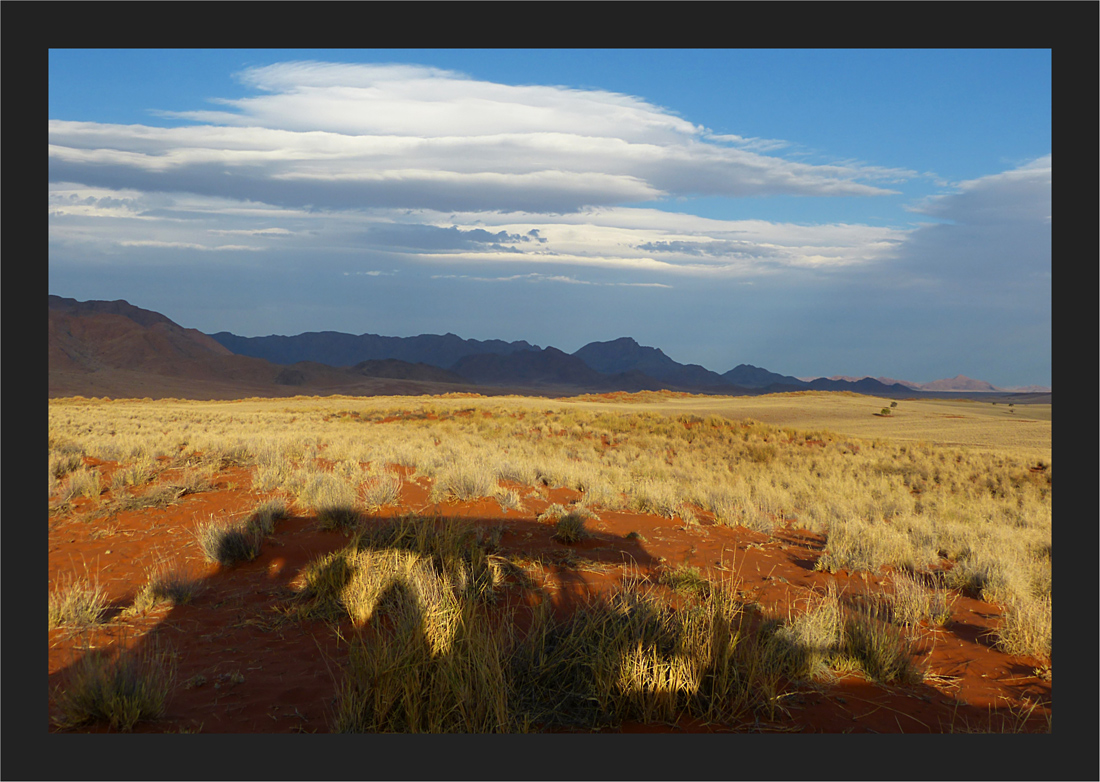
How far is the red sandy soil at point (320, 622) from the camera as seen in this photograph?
4.04m

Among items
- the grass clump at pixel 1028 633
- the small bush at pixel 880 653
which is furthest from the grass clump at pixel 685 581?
the grass clump at pixel 1028 633

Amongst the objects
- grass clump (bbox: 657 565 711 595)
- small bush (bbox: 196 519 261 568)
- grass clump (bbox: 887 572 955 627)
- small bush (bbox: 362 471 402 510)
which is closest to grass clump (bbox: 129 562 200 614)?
small bush (bbox: 196 519 261 568)

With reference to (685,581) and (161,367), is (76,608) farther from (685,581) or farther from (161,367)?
(161,367)

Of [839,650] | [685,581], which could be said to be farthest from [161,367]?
[839,650]

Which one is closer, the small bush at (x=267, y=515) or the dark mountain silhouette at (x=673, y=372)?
the small bush at (x=267, y=515)

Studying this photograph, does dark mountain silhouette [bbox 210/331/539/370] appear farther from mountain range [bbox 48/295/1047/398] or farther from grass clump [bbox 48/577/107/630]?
grass clump [bbox 48/577/107/630]

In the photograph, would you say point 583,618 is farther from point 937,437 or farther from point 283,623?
point 937,437

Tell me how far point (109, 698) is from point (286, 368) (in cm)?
11750

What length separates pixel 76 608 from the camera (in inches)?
218

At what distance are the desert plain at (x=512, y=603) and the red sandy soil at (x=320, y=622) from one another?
1.2 inches

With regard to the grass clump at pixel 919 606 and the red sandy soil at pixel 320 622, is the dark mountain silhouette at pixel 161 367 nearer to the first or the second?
the red sandy soil at pixel 320 622

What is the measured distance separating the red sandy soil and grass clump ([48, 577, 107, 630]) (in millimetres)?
154

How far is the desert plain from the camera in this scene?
385cm
